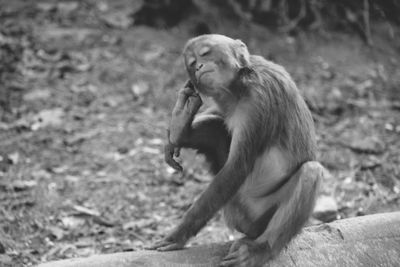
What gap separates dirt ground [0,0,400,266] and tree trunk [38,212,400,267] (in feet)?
4.66

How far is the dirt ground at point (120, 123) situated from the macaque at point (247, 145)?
133 cm

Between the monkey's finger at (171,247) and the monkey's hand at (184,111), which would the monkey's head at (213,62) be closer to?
the monkey's hand at (184,111)

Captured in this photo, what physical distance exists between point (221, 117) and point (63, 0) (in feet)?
19.8

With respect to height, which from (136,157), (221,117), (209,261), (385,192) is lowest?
(136,157)

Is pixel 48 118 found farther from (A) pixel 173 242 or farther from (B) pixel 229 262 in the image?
(B) pixel 229 262

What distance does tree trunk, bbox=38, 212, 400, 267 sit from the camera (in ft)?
12.6

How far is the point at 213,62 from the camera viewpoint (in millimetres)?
4133

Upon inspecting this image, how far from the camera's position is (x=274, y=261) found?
13.1 ft

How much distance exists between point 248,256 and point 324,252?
0.52 metres

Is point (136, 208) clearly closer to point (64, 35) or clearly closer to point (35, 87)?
point (35, 87)

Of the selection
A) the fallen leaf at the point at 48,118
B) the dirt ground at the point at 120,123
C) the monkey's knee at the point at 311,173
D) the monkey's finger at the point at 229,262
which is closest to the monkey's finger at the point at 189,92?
the monkey's knee at the point at 311,173

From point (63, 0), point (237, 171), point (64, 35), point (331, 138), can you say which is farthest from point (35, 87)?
point (237, 171)

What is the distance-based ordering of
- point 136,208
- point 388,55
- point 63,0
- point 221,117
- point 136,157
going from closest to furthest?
1. point 221,117
2. point 136,208
3. point 136,157
4. point 388,55
5. point 63,0

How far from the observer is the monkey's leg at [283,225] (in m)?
3.95
